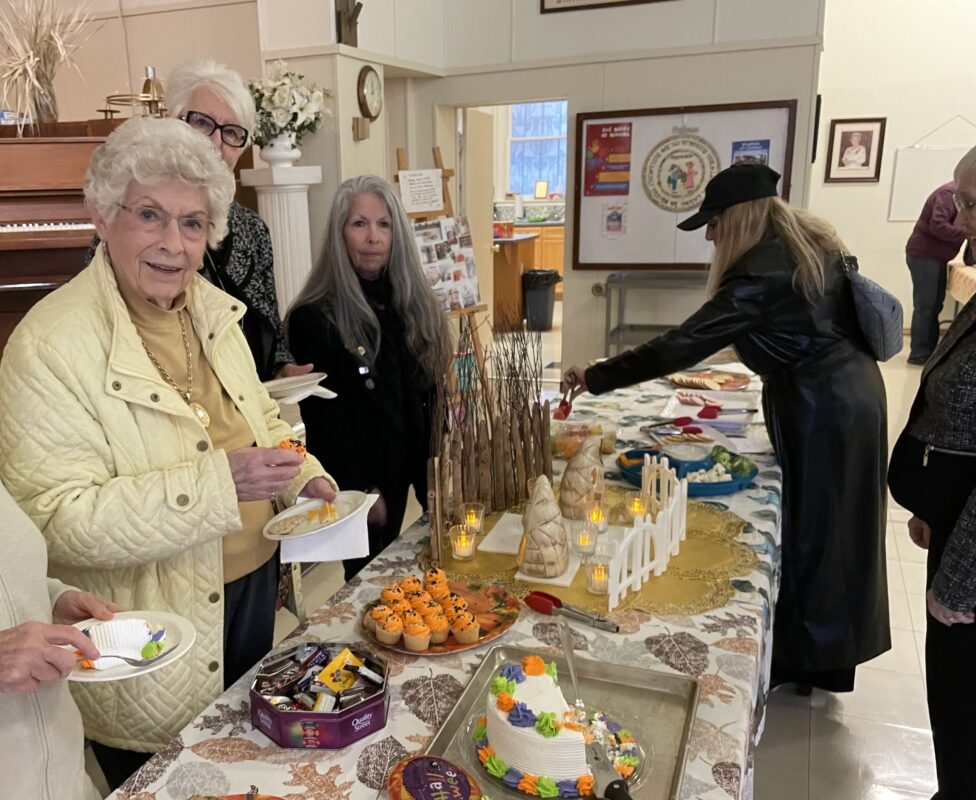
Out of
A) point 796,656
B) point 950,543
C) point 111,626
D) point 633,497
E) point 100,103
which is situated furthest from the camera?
point 100,103

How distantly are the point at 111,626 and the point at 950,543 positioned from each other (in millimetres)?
1436

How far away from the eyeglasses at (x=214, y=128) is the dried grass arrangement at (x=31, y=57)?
2.19m

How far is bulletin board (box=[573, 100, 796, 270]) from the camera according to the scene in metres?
4.56

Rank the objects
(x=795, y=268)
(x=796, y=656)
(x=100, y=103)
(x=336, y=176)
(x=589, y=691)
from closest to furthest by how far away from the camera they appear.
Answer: (x=589, y=691) < (x=795, y=268) < (x=796, y=656) < (x=336, y=176) < (x=100, y=103)

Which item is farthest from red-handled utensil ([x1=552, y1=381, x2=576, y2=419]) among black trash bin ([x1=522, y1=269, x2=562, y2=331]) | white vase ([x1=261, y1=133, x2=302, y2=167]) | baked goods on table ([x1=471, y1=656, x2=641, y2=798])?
black trash bin ([x1=522, y1=269, x2=562, y2=331])

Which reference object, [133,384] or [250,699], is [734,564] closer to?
[250,699]

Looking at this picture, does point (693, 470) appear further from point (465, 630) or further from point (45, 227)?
point (45, 227)

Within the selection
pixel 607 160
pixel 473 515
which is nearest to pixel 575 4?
pixel 607 160

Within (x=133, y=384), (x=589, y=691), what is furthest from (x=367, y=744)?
(x=133, y=384)

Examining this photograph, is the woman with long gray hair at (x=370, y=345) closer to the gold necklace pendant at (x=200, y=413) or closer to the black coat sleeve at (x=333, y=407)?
the black coat sleeve at (x=333, y=407)

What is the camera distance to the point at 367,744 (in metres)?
1.03

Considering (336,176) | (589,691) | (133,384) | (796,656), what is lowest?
(796,656)

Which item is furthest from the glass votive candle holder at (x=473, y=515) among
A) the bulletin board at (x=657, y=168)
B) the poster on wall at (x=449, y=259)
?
the bulletin board at (x=657, y=168)

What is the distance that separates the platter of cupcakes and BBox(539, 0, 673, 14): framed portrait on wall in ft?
14.3
